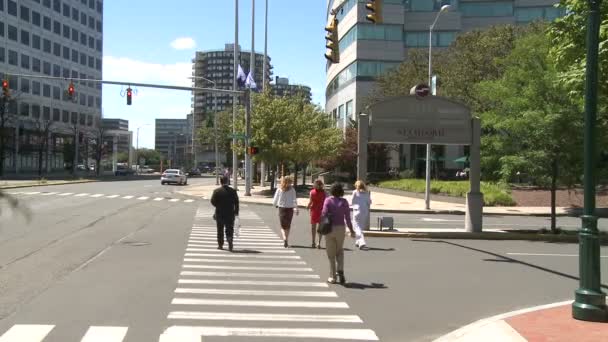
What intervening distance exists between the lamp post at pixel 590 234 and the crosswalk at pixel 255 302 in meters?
2.61

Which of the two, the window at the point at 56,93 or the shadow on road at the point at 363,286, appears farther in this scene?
the window at the point at 56,93

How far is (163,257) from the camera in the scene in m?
12.6

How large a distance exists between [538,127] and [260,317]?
511 inches

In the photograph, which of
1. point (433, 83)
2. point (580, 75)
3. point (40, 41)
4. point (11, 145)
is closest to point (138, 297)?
point (580, 75)

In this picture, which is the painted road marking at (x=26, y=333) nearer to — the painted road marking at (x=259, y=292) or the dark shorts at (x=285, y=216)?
the painted road marking at (x=259, y=292)

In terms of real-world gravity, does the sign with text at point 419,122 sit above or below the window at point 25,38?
below

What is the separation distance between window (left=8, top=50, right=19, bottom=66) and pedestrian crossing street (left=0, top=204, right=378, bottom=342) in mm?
83355

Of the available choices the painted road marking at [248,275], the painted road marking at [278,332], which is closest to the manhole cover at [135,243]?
the painted road marking at [248,275]

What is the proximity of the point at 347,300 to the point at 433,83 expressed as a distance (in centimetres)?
1985

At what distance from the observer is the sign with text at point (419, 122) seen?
62.9 ft

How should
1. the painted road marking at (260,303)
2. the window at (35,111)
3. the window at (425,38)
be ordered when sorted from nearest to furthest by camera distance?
1. the painted road marking at (260,303)
2. the window at (425,38)
3. the window at (35,111)

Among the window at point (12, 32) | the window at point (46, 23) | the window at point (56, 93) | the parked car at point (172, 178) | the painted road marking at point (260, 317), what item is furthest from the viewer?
the window at point (56, 93)

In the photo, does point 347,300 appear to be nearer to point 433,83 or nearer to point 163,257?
point 163,257

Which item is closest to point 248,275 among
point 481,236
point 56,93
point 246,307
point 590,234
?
point 246,307
